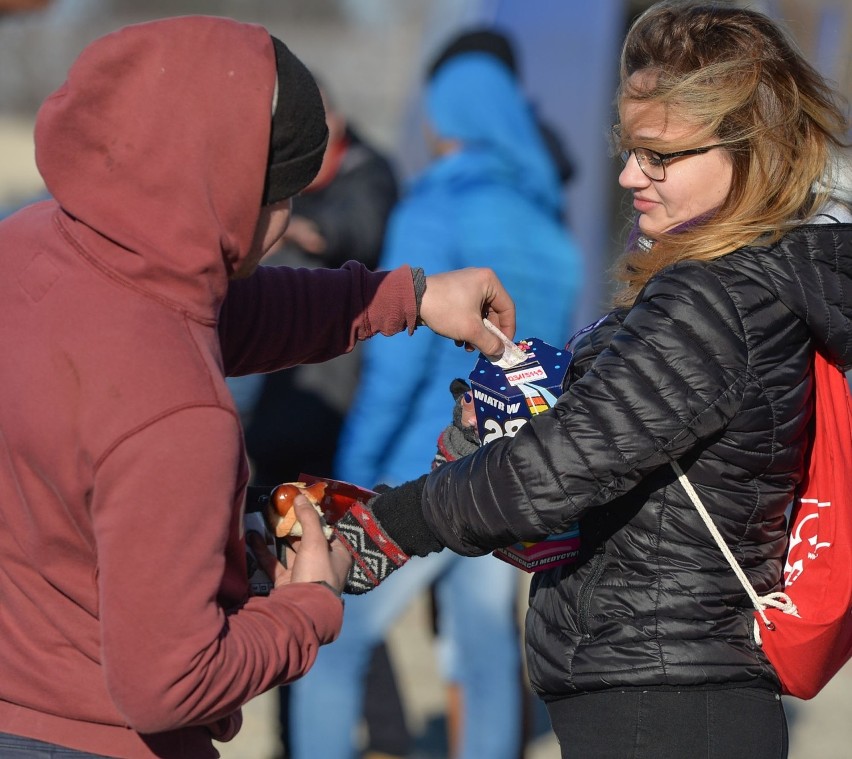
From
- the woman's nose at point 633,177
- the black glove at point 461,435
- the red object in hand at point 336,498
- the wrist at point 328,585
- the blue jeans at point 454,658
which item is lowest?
the blue jeans at point 454,658

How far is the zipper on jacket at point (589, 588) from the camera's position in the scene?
1.82 m

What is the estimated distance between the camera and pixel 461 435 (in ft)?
6.54

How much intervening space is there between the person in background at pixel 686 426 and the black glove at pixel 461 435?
0.11 m

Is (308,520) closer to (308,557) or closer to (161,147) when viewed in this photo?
(308,557)

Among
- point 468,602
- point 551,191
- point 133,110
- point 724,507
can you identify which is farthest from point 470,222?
point 133,110

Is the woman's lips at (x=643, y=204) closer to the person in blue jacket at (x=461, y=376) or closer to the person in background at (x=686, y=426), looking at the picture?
the person in background at (x=686, y=426)

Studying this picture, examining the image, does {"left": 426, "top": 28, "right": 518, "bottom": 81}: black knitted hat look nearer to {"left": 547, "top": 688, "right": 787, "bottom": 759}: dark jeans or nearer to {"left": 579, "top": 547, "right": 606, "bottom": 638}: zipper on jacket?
{"left": 579, "top": 547, "right": 606, "bottom": 638}: zipper on jacket

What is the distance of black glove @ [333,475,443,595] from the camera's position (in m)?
1.85

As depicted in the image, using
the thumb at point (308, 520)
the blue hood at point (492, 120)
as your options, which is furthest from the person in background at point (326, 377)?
the thumb at point (308, 520)

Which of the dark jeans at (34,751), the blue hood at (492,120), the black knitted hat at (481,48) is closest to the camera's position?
the dark jeans at (34,751)

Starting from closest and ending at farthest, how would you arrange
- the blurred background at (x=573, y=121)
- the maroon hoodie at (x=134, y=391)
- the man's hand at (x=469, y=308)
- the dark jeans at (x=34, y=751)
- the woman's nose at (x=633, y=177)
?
the maroon hoodie at (x=134, y=391), the dark jeans at (x=34, y=751), the woman's nose at (x=633, y=177), the man's hand at (x=469, y=308), the blurred background at (x=573, y=121)

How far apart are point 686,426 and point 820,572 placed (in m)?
0.39

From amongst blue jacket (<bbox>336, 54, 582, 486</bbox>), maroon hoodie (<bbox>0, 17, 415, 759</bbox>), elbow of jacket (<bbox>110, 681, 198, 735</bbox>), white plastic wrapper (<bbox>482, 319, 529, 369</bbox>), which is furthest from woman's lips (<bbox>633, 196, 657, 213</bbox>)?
blue jacket (<bbox>336, 54, 582, 486</bbox>)

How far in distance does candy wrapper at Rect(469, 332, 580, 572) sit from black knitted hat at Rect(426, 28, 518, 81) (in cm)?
209
